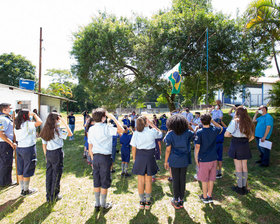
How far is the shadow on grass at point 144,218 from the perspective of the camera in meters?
3.03

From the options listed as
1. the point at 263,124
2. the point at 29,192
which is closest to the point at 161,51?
the point at 263,124

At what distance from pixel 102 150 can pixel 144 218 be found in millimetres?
1436

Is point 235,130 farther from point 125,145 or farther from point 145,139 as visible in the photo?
point 125,145

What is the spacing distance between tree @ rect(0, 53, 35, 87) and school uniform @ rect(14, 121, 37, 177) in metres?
36.6

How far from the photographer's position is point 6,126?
4141 mm

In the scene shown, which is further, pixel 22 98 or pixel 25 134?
pixel 22 98

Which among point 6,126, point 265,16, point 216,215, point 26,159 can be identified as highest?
point 265,16

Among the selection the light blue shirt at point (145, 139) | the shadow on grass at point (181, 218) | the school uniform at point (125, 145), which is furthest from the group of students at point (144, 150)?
the school uniform at point (125, 145)

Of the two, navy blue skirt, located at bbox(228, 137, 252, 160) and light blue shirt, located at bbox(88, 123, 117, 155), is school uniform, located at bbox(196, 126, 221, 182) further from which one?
light blue shirt, located at bbox(88, 123, 117, 155)

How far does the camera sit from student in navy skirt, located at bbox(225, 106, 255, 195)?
3.63m

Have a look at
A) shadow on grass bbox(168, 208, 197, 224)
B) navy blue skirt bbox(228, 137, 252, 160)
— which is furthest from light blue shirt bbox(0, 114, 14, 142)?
navy blue skirt bbox(228, 137, 252, 160)

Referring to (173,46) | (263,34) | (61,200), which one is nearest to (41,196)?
(61,200)

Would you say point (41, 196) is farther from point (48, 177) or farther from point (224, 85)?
point (224, 85)

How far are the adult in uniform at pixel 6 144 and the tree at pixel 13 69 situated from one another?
117 ft
